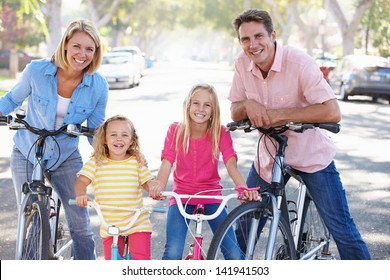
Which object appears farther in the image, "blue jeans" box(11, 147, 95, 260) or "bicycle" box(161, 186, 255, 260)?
"blue jeans" box(11, 147, 95, 260)

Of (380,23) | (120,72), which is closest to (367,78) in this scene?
(120,72)

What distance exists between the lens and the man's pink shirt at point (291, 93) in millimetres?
4230

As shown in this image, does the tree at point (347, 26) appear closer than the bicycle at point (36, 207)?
No

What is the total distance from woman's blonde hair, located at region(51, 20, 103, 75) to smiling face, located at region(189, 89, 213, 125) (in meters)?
0.64

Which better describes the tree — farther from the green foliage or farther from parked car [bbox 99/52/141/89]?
parked car [bbox 99/52/141/89]

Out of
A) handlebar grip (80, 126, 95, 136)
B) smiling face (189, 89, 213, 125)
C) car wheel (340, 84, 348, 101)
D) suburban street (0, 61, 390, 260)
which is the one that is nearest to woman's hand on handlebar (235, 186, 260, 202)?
smiling face (189, 89, 213, 125)

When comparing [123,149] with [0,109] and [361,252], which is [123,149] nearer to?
[0,109]

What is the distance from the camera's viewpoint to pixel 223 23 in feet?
222

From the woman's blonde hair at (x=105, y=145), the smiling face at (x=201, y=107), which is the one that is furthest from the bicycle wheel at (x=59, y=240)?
the smiling face at (x=201, y=107)

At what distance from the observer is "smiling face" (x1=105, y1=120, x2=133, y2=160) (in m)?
4.22

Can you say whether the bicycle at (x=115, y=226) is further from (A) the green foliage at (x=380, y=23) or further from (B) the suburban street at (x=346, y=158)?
(A) the green foliage at (x=380, y=23)

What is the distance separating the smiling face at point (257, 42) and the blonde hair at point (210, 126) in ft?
1.14

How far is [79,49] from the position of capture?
14.2 ft
